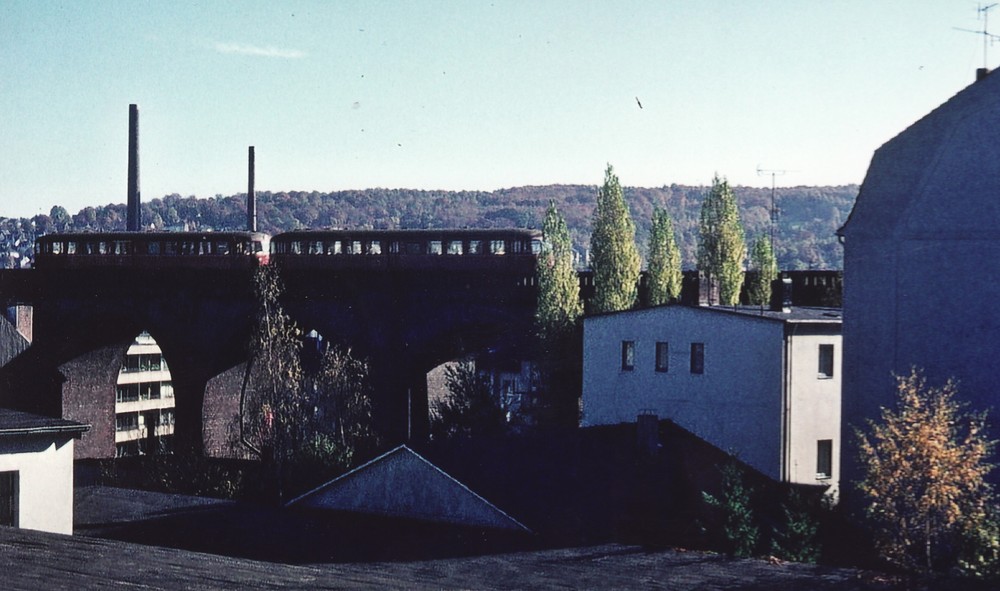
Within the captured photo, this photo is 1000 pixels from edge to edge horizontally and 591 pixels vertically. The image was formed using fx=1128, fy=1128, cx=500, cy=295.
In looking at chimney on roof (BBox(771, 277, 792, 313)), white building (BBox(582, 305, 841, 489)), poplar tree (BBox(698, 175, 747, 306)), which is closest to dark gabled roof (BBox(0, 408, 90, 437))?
white building (BBox(582, 305, 841, 489))

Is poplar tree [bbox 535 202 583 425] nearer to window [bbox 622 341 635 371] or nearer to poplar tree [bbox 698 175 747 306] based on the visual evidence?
window [bbox 622 341 635 371]

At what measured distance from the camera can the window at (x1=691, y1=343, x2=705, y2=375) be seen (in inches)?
1423

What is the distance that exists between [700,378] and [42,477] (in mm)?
21757

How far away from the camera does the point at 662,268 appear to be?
48.2m

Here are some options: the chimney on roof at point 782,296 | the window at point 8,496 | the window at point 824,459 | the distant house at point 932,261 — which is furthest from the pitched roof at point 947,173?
the window at point 8,496

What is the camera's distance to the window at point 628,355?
3806 cm

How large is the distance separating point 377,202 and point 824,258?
59710mm

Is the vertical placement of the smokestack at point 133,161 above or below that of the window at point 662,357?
above

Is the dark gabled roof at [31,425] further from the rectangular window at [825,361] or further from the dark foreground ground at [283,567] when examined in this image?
the rectangular window at [825,361]

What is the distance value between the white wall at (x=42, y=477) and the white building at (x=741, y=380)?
67.9ft

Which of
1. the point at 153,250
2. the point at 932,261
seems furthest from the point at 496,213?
the point at 932,261

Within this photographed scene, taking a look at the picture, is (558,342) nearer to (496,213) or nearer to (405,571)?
(405,571)

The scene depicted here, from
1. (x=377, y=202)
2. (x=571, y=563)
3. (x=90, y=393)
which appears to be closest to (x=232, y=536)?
(x=571, y=563)

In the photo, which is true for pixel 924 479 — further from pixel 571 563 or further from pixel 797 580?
pixel 571 563
